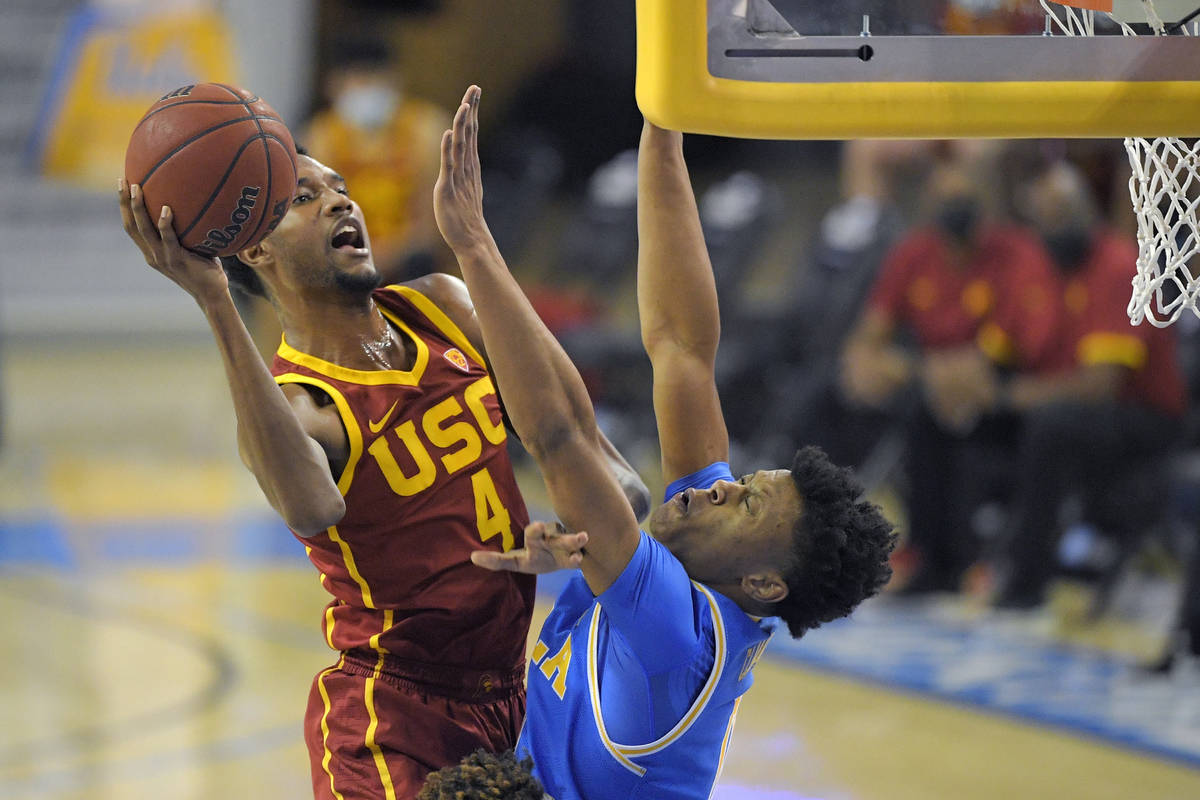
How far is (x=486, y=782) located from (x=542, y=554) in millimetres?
456

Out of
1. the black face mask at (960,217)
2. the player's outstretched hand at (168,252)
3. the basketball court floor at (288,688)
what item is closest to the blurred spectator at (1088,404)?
the black face mask at (960,217)

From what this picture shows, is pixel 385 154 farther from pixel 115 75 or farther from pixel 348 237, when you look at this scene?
pixel 348 237

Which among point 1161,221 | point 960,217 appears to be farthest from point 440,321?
point 960,217

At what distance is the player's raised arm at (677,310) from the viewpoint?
10.3 ft

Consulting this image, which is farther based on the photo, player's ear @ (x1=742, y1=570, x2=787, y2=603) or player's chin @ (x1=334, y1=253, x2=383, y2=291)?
player's chin @ (x1=334, y1=253, x2=383, y2=291)

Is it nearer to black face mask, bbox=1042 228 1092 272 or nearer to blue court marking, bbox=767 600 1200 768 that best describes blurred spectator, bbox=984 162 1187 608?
black face mask, bbox=1042 228 1092 272

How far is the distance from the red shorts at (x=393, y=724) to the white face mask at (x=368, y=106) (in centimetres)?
644

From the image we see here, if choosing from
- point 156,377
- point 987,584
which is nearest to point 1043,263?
point 987,584

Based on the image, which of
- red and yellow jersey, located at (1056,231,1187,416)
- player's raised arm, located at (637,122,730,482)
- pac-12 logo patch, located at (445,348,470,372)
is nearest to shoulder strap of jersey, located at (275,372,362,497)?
pac-12 logo patch, located at (445,348,470,372)

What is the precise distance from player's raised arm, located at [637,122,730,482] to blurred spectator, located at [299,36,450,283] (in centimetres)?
548

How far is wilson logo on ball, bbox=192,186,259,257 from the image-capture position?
258cm

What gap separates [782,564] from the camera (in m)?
2.77

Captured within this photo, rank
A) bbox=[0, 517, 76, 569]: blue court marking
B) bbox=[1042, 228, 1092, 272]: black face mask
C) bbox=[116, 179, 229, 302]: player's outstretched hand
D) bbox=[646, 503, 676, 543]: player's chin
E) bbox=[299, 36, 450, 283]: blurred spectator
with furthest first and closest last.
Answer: bbox=[299, 36, 450, 283]: blurred spectator, bbox=[0, 517, 76, 569]: blue court marking, bbox=[1042, 228, 1092, 272]: black face mask, bbox=[646, 503, 676, 543]: player's chin, bbox=[116, 179, 229, 302]: player's outstretched hand

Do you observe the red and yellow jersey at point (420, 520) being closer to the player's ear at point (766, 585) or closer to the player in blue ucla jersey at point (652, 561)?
the player in blue ucla jersey at point (652, 561)
